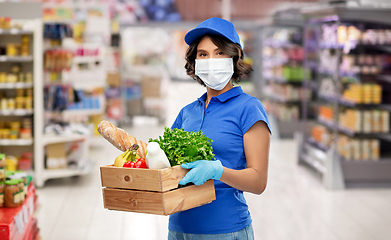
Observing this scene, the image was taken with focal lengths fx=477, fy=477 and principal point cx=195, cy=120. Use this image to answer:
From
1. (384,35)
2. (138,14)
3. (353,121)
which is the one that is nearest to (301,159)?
(353,121)

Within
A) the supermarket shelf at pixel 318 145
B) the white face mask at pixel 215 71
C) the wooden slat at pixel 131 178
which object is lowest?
the supermarket shelf at pixel 318 145

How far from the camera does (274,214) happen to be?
5168 mm

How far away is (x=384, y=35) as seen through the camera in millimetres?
6238

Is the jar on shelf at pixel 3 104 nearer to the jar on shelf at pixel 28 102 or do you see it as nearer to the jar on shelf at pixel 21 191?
the jar on shelf at pixel 28 102

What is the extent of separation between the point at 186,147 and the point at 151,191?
208 mm

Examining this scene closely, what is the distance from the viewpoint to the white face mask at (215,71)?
75.7 inches

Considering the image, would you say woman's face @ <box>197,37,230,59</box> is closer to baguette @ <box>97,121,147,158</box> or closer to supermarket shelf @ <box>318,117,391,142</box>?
baguette @ <box>97,121,147,158</box>

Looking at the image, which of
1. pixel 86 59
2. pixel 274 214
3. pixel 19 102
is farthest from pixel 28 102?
pixel 274 214

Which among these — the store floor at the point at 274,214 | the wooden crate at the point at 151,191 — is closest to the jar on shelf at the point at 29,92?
the store floor at the point at 274,214

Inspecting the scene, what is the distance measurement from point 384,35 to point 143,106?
664 centimetres

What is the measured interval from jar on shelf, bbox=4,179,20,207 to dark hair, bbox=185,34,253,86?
4.86 feet

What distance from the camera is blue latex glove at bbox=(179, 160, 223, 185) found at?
65.6 inches

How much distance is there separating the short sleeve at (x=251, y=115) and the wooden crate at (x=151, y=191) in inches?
10.3

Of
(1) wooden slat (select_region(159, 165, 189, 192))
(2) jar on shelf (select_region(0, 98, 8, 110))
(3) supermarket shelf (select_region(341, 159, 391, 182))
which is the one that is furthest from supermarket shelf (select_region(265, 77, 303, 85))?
(1) wooden slat (select_region(159, 165, 189, 192))
